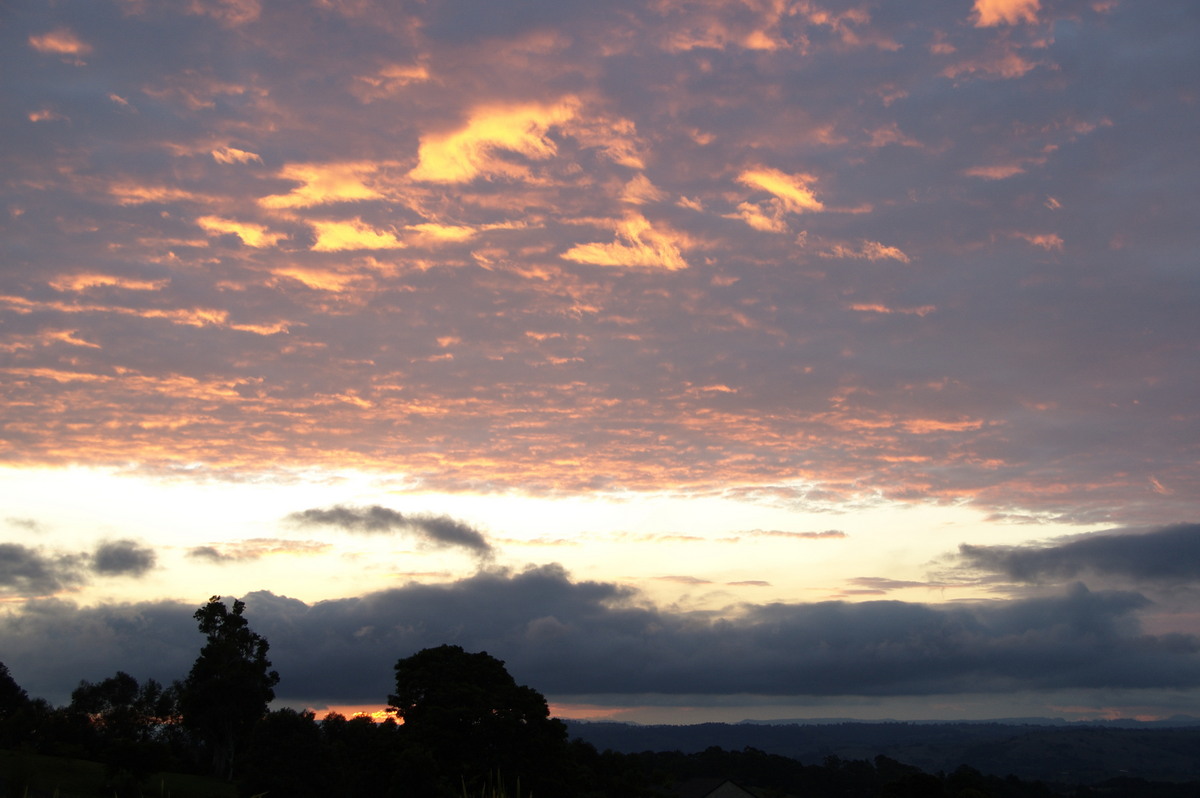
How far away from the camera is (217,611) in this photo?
99.7 m

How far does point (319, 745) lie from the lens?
2751 inches

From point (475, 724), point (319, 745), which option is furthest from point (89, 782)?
point (475, 724)

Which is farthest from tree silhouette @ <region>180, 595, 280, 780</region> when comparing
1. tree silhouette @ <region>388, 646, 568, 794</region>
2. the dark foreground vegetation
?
tree silhouette @ <region>388, 646, 568, 794</region>

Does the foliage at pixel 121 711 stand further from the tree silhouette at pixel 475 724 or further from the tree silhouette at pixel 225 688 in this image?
the tree silhouette at pixel 475 724

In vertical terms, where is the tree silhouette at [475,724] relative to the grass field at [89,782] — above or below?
above

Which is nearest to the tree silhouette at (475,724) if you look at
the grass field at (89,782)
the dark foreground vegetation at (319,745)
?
the dark foreground vegetation at (319,745)

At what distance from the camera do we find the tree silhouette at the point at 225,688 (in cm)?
9481

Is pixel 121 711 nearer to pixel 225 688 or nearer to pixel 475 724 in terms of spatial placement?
pixel 225 688

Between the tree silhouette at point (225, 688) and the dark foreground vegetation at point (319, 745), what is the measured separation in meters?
0.11

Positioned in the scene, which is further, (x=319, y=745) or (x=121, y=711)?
(x=121, y=711)

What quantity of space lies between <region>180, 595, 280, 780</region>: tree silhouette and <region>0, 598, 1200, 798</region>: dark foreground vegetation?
109 mm

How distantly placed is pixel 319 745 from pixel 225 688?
30141 mm

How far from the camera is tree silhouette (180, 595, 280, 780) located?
94.8 m

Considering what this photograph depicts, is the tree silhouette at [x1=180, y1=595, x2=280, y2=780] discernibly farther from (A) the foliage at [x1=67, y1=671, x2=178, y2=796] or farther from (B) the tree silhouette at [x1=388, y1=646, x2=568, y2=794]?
(B) the tree silhouette at [x1=388, y1=646, x2=568, y2=794]
